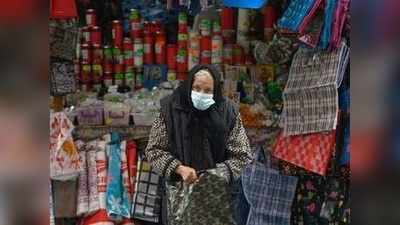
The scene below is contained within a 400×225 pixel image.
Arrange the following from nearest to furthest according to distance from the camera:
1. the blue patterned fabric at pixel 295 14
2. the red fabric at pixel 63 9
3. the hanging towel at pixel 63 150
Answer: the red fabric at pixel 63 9, the blue patterned fabric at pixel 295 14, the hanging towel at pixel 63 150

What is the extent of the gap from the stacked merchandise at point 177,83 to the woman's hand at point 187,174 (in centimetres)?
130

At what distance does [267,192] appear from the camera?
5.09m

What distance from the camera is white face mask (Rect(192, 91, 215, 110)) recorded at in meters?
3.81

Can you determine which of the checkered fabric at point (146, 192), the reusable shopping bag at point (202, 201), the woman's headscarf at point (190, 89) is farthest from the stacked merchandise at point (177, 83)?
the reusable shopping bag at point (202, 201)

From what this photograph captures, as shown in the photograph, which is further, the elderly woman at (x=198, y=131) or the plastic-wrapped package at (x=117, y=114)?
the plastic-wrapped package at (x=117, y=114)

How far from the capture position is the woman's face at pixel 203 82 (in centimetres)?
383

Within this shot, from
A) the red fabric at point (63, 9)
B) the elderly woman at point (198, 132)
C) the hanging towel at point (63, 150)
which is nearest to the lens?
the elderly woman at point (198, 132)

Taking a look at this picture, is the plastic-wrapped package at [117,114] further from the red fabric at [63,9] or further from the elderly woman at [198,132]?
the elderly woman at [198,132]

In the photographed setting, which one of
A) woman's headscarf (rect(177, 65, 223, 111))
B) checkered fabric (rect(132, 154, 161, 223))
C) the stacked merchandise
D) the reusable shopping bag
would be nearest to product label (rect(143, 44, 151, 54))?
the stacked merchandise

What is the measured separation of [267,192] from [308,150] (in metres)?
0.47
